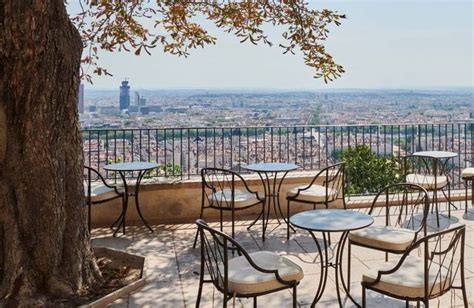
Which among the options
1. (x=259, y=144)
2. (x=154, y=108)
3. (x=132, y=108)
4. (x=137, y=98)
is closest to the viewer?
(x=259, y=144)

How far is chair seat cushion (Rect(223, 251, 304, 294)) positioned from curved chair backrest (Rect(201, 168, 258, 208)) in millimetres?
1581

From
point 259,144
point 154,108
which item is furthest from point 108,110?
point 259,144

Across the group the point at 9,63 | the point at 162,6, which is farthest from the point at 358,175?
the point at 9,63

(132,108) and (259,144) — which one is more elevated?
(132,108)

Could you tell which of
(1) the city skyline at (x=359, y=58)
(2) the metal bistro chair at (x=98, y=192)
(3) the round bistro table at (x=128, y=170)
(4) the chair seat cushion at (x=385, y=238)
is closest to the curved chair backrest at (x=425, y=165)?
(1) the city skyline at (x=359, y=58)

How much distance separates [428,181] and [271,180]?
1.86 meters

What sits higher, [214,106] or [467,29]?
[467,29]

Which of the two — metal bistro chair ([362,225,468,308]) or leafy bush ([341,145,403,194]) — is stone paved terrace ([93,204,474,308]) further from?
leafy bush ([341,145,403,194])

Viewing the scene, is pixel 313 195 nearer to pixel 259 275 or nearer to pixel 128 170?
pixel 128 170

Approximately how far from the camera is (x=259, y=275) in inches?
95.2

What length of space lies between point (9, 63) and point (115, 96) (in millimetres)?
4746

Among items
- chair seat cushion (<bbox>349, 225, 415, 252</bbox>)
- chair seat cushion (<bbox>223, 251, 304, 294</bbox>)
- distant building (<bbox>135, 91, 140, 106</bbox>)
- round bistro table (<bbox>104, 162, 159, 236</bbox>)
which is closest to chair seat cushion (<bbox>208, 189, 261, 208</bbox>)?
round bistro table (<bbox>104, 162, 159, 236</bbox>)

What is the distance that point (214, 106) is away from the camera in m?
7.66

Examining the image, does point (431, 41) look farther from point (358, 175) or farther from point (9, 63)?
point (9, 63)
